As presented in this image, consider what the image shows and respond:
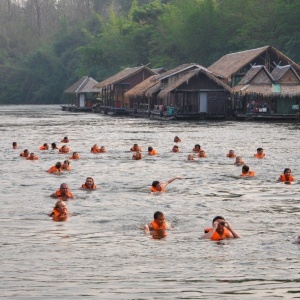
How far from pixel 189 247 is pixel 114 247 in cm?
172

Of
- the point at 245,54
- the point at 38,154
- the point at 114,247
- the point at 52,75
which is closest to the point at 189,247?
the point at 114,247

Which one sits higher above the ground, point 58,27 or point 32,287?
point 58,27

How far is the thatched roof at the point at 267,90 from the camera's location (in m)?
72.2

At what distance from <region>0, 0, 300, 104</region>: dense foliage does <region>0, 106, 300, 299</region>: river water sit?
62.2m

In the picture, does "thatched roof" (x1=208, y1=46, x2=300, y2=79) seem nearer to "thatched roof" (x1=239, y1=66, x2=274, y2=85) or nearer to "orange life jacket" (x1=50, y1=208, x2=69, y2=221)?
"thatched roof" (x1=239, y1=66, x2=274, y2=85)

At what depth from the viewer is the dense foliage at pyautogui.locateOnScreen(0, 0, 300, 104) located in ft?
339

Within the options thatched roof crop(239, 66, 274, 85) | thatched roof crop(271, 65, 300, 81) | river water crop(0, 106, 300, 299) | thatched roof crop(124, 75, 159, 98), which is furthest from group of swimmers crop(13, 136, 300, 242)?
thatched roof crop(124, 75, 159, 98)

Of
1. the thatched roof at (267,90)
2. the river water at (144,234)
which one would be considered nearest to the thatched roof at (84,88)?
the thatched roof at (267,90)

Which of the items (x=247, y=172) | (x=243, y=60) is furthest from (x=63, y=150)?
(x=243, y=60)

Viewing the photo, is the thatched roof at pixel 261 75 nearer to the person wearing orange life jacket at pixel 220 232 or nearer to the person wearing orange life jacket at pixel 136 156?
the person wearing orange life jacket at pixel 136 156

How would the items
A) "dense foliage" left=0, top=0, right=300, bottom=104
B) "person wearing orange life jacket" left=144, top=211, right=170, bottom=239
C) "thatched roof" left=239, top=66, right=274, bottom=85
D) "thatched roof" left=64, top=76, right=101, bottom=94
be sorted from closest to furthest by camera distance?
"person wearing orange life jacket" left=144, top=211, right=170, bottom=239, "thatched roof" left=239, top=66, right=274, bottom=85, "dense foliage" left=0, top=0, right=300, bottom=104, "thatched roof" left=64, top=76, right=101, bottom=94

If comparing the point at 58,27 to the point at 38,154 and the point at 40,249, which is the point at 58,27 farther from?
the point at 40,249

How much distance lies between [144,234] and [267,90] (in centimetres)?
5422

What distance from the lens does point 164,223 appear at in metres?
21.1
